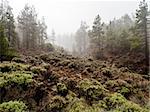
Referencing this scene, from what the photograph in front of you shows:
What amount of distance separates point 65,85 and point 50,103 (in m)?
3.04

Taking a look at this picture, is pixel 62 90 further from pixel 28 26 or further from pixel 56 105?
pixel 28 26

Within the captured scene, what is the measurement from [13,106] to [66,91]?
193 inches

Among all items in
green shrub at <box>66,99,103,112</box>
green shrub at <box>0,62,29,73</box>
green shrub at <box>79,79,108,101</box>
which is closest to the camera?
green shrub at <box>66,99,103,112</box>

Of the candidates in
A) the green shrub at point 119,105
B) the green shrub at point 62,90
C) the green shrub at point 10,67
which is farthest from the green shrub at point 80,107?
the green shrub at point 10,67

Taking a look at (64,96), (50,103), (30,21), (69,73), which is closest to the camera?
(50,103)

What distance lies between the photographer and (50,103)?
17.3 m

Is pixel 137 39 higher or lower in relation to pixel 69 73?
higher

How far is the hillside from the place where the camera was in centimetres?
1702

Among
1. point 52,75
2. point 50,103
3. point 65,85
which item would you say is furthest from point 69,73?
point 50,103

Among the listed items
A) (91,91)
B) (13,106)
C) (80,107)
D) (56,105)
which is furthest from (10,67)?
(80,107)

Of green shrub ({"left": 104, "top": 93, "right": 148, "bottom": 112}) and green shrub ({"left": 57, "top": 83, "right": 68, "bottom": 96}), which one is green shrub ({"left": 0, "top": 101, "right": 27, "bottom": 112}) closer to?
green shrub ({"left": 57, "top": 83, "right": 68, "bottom": 96})

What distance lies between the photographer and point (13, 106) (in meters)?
15.8

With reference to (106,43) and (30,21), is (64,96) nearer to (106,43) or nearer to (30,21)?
(106,43)

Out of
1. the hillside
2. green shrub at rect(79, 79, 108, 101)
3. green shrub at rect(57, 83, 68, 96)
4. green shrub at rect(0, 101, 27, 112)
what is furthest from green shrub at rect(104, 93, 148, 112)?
green shrub at rect(0, 101, 27, 112)
